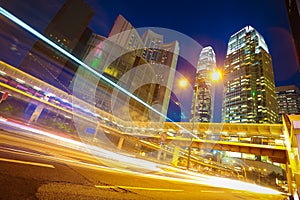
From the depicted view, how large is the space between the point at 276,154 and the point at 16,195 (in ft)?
105

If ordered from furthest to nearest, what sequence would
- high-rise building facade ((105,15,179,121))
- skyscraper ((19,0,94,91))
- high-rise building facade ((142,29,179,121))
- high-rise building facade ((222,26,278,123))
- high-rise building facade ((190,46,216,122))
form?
high-rise building facade ((190,46,216,122)), high-rise building facade ((142,29,179,121)), high-rise building facade ((222,26,278,123)), high-rise building facade ((105,15,179,121)), skyscraper ((19,0,94,91))

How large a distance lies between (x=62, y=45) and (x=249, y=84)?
151 m

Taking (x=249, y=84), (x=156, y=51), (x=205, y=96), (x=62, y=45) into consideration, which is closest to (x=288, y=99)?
(x=249, y=84)

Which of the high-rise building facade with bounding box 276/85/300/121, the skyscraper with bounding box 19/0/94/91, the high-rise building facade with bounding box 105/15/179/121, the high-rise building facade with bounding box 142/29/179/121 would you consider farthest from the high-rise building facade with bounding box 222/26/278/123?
the skyscraper with bounding box 19/0/94/91

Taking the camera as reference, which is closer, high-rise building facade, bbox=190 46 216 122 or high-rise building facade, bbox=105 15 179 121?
high-rise building facade, bbox=105 15 179 121

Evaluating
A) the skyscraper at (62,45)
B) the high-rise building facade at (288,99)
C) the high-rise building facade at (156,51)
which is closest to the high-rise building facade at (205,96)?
the high-rise building facade at (156,51)

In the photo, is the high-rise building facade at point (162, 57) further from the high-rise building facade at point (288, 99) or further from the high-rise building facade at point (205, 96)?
the high-rise building facade at point (288, 99)

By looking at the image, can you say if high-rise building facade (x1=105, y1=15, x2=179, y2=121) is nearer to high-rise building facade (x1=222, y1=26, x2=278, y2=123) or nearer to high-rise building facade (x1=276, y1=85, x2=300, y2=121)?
high-rise building facade (x1=222, y1=26, x2=278, y2=123)

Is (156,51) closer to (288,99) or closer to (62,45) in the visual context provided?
(62,45)

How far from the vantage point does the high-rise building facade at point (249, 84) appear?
115m

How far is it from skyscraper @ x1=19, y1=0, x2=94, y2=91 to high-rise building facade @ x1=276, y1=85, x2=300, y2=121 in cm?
19694

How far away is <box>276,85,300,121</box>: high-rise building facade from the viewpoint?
146 meters

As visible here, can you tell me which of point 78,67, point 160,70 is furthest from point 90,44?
point 160,70

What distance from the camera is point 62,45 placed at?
9638 centimetres
